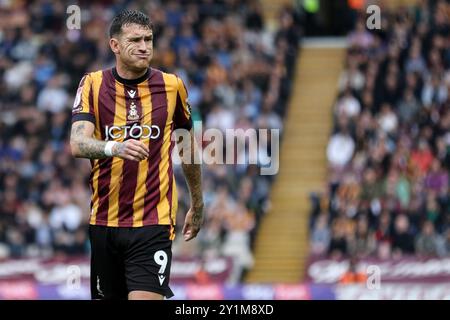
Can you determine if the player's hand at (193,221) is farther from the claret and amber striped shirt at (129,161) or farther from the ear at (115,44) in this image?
the ear at (115,44)

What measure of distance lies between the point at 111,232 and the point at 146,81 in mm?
1050

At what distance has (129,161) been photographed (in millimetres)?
7621

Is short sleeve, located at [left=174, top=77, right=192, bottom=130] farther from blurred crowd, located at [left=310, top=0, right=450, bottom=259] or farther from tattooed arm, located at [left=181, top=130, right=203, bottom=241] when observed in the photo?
blurred crowd, located at [left=310, top=0, right=450, bottom=259]

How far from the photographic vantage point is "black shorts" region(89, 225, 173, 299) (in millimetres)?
7445

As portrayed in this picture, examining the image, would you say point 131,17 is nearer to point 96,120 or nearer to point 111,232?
point 96,120

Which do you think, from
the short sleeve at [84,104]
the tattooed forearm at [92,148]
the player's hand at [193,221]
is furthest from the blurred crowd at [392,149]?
the tattooed forearm at [92,148]

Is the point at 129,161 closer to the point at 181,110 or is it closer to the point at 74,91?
the point at 181,110

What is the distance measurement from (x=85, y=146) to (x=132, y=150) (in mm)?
501

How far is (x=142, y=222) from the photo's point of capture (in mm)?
7602

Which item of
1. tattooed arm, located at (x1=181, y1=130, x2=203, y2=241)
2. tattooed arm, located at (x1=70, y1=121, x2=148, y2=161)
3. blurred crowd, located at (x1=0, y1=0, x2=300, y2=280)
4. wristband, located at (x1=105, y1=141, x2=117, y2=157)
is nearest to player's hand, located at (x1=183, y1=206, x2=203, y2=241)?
tattooed arm, located at (x1=181, y1=130, x2=203, y2=241)

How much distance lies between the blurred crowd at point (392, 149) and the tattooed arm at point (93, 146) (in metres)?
10.7

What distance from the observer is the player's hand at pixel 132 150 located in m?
6.91
